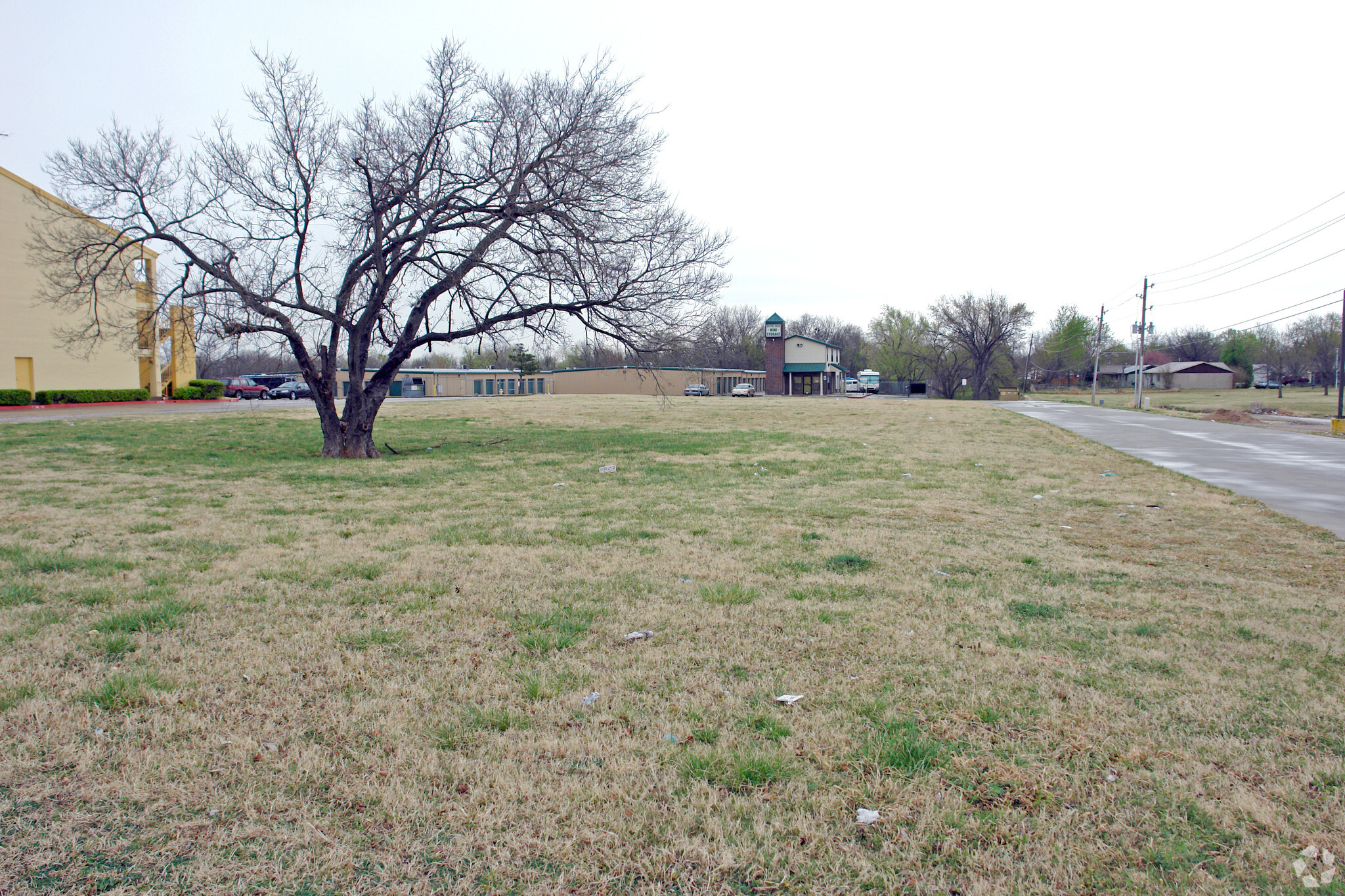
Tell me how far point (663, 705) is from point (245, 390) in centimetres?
5697

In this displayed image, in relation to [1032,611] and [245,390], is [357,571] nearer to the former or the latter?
[1032,611]

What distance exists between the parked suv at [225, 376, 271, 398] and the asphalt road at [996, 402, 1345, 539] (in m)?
50.2

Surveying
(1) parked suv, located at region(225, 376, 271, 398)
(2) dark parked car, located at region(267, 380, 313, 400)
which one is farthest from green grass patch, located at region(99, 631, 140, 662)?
(1) parked suv, located at region(225, 376, 271, 398)

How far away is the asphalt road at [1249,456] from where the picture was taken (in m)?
10.3

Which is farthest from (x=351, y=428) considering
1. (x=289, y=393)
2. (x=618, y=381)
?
(x=618, y=381)

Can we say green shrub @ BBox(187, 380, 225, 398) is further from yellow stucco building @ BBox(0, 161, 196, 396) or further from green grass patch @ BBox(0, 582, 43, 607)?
green grass patch @ BBox(0, 582, 43, 607)

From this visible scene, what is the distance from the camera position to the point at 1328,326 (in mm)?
83500

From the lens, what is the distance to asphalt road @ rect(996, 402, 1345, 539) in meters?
10.3

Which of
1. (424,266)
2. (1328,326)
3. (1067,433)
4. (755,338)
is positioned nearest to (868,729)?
(424,266)

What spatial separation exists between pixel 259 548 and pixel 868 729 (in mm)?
6021

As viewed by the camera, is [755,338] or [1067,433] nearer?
[1067,433]

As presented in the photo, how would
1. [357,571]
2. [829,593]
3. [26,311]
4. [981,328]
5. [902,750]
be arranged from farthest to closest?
1. [981,328]
2. [26,311]
3. [357,571]
4. [829,593]
5. [902,750]

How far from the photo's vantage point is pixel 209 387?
47.6 metres

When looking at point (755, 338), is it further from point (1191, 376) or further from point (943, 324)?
point (1191, 376)
